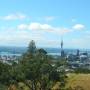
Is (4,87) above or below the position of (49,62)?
below

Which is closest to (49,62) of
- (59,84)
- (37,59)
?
(37,59)

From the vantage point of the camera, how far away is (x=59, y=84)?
38156mm

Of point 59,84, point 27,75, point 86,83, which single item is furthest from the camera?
point 86,83

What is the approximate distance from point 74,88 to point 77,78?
4.68m

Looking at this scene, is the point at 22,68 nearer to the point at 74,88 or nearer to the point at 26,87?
the point at 26,87

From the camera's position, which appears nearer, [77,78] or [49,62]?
[49,62]

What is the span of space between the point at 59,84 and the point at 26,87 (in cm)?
364

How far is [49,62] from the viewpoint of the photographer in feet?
117

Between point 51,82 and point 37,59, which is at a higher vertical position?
point 37,59

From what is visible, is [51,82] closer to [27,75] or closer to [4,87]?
[27,75]

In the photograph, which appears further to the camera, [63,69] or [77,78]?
[77,78]

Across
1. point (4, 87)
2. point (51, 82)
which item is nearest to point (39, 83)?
point (51, 82)

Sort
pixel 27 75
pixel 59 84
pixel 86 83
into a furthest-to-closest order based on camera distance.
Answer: pixel 86 83, pixel 59 84, pixel 27 75

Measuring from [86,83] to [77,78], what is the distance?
2333 millimetres
